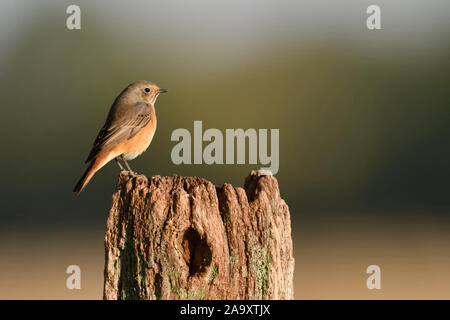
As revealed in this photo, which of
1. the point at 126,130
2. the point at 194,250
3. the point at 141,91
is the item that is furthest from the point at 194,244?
the point at 141,91

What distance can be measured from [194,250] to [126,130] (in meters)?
3.91

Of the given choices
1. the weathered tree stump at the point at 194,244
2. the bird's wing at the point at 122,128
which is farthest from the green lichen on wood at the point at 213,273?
the bird's wing at the point at 122,128

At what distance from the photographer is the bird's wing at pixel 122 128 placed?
8.33 m

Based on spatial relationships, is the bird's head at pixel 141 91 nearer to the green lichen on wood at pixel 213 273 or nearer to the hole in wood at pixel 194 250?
the hole in wood at pixel 194 250

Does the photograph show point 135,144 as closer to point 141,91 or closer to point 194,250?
point 141,91

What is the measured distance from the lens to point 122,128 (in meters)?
8.59

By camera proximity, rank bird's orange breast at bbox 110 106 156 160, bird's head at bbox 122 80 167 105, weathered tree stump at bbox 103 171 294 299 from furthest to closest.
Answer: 1. bird's head at bbox 122 80 167 105
2. bird's orange breast at bbox 110 106 156 160
3. weathered tree stump at bbox 103 171 294 299

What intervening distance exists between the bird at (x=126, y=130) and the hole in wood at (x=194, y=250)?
3377 mm

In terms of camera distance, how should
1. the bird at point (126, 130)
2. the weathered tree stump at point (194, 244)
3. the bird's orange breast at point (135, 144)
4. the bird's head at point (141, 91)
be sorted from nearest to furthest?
1. the weathered tree stump at point (194, 244)
2. the bird at point (126, 130)
3. the bird's orange breast at point (135, 144)
4. the bird's head at point (141, 91)

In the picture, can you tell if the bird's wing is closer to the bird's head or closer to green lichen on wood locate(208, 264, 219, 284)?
the bird's head

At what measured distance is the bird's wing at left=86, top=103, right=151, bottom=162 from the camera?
328 inches

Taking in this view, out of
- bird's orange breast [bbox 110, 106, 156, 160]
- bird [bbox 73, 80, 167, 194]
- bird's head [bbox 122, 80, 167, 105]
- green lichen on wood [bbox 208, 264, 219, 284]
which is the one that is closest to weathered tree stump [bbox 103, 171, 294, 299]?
green lichen on wood [bbox 208, 264, 219, 284]

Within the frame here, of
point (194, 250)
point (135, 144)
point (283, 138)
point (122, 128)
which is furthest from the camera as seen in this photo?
point (283, 138)

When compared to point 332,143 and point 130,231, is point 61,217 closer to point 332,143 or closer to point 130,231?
point 332,143
